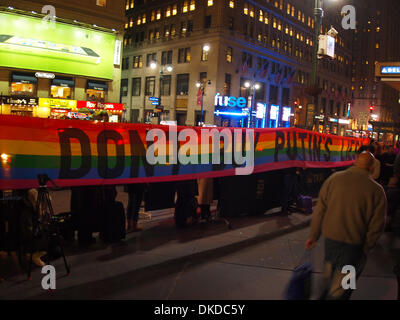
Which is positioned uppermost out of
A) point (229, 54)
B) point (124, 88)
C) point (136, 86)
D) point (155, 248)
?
point (229, 54)

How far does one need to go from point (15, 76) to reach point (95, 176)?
30.1 meters

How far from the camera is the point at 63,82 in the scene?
33.3m

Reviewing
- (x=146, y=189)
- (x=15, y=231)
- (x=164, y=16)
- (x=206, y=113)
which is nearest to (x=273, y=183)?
(x=146, y=189)

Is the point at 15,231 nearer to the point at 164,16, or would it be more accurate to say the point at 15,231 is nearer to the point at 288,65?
the point at 164,16

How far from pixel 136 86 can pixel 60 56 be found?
3393 cm

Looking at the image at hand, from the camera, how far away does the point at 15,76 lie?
3136 centimetres

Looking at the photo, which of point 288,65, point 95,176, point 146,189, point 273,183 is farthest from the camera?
point 288,65

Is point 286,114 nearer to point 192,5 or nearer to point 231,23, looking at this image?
point 231,23

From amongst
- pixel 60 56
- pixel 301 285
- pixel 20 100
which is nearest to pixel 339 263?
pixel 301 285

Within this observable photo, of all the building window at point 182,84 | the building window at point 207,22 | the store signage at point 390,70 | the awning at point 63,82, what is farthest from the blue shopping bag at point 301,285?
the building window at point 207,22

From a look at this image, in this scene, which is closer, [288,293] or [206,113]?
[288,293]

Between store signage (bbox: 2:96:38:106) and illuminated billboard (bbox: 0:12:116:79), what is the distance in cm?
269

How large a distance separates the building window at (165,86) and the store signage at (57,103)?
27361 mm

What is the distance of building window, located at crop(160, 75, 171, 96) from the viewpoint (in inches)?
2309
